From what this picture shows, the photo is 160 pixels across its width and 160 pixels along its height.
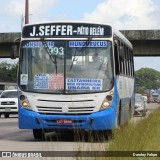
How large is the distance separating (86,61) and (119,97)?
1.76 meters

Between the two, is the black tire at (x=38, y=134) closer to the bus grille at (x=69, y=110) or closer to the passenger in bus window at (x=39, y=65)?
the bus grille at (x=69, y=110)

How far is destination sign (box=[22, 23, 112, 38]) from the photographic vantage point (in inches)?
622

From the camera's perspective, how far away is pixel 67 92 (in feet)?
50.1

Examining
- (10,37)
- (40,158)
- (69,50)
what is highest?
(10,37)

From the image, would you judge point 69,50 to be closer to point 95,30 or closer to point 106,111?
point 95,30

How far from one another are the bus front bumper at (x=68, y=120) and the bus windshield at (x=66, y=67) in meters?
0.65

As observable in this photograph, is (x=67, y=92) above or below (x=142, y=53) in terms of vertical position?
below

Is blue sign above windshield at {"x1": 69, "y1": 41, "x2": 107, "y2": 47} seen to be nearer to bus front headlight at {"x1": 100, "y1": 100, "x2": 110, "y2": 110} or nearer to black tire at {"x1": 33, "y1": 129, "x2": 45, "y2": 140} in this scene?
bus front headlight at {"x1": 100, "y1": 100, "x2": 110, "y2": 110}

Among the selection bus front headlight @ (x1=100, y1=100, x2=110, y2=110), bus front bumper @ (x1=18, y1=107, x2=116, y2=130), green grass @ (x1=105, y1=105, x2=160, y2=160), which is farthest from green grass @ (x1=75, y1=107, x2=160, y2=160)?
bus front headlight @ (x1=100, y1=100, x2=110, y2=110)

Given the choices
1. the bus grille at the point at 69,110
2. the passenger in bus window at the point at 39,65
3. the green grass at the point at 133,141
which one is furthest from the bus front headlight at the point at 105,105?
the green grass at the point at 133,141

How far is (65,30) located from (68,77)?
139 centimetres

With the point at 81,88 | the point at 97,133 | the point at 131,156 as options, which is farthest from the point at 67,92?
the point at 131,156

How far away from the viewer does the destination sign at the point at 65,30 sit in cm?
1579

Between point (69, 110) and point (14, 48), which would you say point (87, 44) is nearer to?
point (69, 110)
